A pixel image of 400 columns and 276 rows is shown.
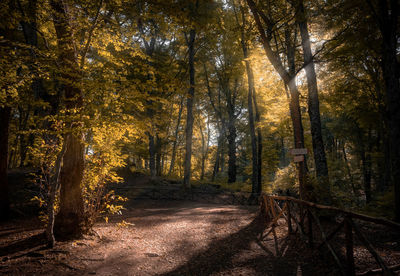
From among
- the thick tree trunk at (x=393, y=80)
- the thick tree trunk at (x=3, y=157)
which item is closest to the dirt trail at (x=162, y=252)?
the thick tree trunk at (x=3, y=157)

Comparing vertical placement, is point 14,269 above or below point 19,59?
below

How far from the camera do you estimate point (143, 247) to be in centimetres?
538

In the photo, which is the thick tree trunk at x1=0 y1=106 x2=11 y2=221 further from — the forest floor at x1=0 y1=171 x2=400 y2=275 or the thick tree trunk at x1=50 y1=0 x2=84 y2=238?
the thick tree trunk at x1=50 y1=0 x2=84 y2=238

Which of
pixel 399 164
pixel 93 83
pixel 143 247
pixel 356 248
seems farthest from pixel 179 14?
pixel 399 164

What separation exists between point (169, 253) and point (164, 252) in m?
0.14

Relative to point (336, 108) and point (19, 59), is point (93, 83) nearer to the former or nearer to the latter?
point (19, 59)

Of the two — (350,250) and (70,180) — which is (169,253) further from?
(350,250)

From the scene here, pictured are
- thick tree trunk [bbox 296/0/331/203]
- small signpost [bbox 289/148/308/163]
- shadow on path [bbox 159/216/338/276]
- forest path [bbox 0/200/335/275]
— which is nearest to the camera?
forest path [bbox 0/200/335/275]

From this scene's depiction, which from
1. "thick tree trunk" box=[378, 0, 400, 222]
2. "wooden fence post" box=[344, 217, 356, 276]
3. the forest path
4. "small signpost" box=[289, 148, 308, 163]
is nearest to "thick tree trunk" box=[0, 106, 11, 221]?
the forest path

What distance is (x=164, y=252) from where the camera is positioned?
521 centimetres

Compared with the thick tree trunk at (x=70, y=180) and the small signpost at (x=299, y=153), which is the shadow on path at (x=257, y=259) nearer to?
the small signpost at (x=299, y=153)

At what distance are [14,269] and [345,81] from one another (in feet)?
56.2

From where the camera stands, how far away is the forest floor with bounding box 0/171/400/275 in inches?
157

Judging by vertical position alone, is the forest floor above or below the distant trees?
below
